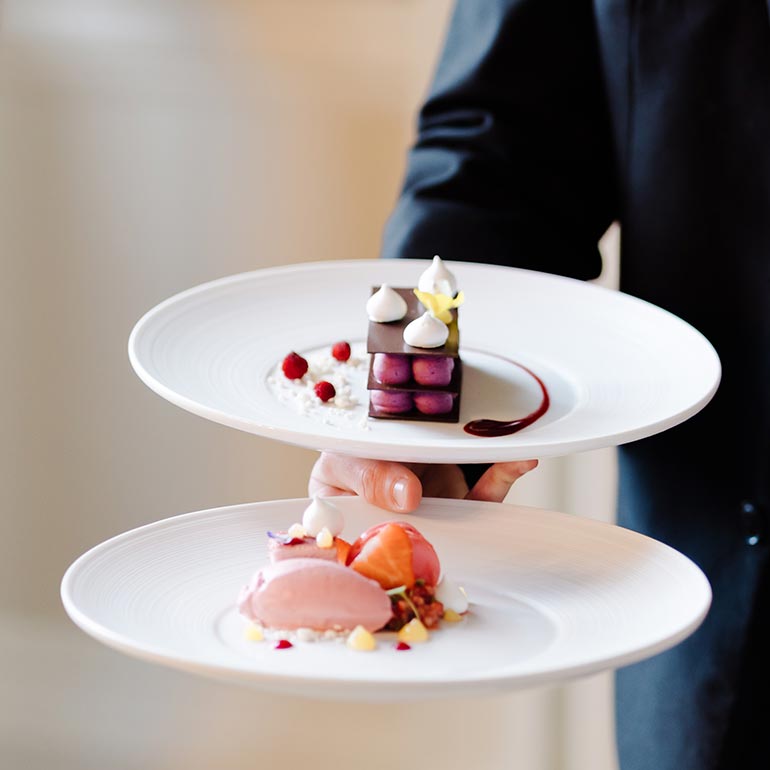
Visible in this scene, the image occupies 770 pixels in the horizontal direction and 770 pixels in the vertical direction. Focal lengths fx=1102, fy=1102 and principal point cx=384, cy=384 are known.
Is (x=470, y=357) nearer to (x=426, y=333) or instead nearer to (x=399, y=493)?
(x=426, y=333)

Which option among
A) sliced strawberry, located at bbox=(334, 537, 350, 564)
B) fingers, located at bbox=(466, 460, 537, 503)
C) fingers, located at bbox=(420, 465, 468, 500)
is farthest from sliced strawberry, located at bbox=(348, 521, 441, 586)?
fingers, located at bbox=(420, 465, 468, 500)

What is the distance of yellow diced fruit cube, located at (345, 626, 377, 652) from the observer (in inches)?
29.8

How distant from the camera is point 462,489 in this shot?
Answer: 108cm

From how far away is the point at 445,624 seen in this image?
2.59ft

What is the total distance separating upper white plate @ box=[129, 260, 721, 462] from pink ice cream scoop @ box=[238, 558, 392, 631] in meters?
0.09

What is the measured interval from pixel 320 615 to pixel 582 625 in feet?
0.60

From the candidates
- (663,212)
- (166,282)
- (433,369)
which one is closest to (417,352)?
(433,369)

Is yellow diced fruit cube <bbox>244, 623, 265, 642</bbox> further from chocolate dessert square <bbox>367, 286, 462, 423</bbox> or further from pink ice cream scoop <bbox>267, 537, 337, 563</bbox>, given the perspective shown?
chocolate dessert square <bbox>367, 286, 462, 423</bbox>

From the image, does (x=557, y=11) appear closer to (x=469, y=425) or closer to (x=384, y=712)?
(x=469, y=425)

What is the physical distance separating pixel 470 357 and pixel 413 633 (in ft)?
1.22

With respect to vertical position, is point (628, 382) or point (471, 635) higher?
point (628, 382)

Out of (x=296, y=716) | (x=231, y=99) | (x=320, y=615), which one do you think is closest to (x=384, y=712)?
(x=296, y=716)

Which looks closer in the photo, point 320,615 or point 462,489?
point 320,615

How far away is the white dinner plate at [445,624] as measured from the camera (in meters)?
0.64
